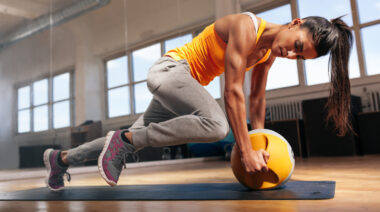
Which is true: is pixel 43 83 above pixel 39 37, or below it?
below

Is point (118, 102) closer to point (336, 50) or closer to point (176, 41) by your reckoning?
point (176, 41)

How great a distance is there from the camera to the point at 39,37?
3.11 meters

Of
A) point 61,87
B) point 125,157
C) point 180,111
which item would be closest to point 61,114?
point 61,87

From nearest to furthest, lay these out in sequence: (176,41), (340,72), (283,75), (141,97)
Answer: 1. (340,72)
2. (141,97)
3. (176,41)
4. (283,75)

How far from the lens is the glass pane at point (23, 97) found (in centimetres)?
293

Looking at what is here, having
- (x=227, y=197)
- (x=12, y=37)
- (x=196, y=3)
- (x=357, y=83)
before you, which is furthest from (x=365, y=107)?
(x=12, y=37)

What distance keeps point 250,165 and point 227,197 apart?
0.16 meters

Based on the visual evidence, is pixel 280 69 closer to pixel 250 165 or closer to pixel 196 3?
pixel 196 3

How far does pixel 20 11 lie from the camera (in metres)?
2.98

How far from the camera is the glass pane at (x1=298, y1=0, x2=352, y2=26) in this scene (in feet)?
16.7

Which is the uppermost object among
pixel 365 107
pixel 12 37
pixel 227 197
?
pixel 12 37

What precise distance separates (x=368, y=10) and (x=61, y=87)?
4521 mm

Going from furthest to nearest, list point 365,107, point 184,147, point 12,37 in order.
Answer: point 184,147 → point 365,107 → point 12,37

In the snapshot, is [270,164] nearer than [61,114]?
Yes
